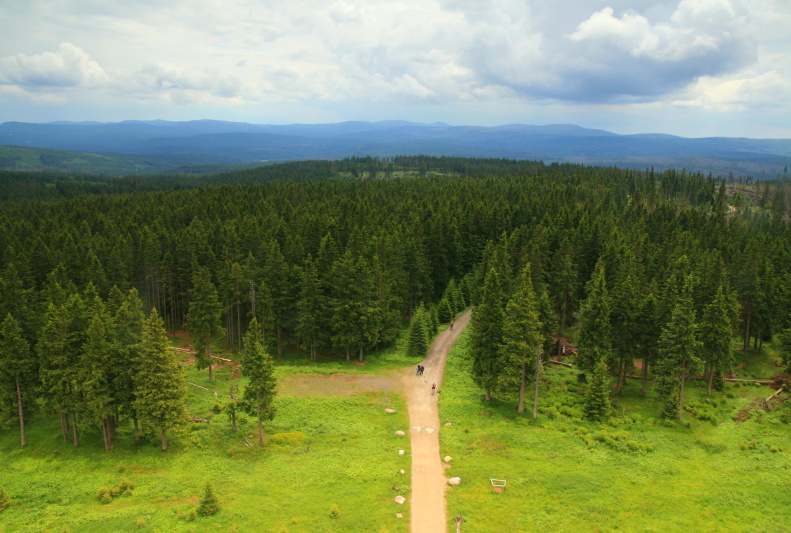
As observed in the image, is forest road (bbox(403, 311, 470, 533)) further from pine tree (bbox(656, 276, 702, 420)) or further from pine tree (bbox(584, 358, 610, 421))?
pine tree (bbox(656, 276, 702, 420))

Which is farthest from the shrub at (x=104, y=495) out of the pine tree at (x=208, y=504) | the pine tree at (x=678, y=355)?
the pine tree at (x=678, y=355)

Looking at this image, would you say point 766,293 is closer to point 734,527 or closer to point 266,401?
point 734,527

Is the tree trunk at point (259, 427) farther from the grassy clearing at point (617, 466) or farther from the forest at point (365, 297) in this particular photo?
the grassy clearing at point (617, 466)

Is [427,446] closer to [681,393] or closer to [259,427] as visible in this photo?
[259,427]

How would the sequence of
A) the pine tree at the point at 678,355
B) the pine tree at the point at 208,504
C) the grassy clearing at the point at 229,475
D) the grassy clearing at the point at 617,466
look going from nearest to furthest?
1. the grassy clearing at the point at 229,475
2. the pine tree at the point at 208,504
3. the grassy clearing at the point at 617,466
4. the pine tree at the point at 678,355

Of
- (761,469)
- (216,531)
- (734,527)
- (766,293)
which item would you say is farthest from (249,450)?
(766,293)

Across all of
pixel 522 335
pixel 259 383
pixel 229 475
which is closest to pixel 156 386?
pixel 259 383

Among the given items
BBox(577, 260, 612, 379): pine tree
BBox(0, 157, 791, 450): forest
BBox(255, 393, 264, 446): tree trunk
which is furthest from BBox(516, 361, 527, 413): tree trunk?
BBox(255, 393, 264, 446): tree trunk
